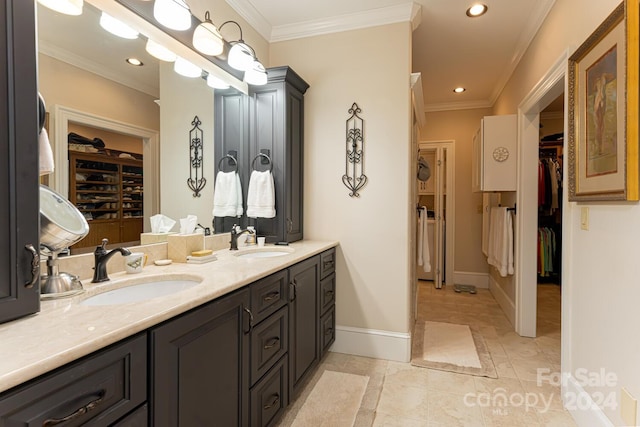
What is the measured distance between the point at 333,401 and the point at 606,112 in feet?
6.75

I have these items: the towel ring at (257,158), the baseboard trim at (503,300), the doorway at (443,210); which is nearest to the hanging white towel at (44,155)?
the towel ring at (257,158)

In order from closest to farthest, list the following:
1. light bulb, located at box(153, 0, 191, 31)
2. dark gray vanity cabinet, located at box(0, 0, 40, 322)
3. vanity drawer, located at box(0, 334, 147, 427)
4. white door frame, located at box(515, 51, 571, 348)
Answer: vanity drawer, located at box(0, 334, 147, 427), dark gray vanity cabinet, located at box(0, 0, 40, 322), light bulb, located at box(153, 0, 191, 31), white door frame, located at box(515, 51, 571, 348)

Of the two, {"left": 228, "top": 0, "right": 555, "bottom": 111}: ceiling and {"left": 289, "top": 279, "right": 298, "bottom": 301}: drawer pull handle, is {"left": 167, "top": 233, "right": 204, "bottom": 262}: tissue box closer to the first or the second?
{"left": 289, "top": 279, "right": 298, "bottom": 301}: drawer pull handle

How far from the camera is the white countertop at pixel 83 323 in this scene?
25.3 inches

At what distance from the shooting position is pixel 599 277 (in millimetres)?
1592

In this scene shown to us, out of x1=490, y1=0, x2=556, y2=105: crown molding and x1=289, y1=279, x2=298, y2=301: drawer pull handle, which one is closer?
x1=289, y1=279, x2=298, y2=301: drawer pull handle

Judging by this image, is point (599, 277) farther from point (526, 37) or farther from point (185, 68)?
point (185, 68)

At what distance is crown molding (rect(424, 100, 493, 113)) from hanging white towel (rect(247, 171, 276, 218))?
3.29m

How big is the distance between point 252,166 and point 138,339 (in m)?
1.75

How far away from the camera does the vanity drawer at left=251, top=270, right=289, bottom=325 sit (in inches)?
56.1

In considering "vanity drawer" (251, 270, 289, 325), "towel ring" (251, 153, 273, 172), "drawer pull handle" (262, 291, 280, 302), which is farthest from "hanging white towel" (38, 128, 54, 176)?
"towel ring" (251, 153, 273, 172)

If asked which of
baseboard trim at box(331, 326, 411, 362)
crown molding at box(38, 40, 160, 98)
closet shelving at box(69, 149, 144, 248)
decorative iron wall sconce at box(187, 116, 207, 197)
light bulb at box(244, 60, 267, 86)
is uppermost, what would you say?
light bulb at box(244, 60, 267, 86)

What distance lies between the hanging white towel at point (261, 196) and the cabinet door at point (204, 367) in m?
1.10

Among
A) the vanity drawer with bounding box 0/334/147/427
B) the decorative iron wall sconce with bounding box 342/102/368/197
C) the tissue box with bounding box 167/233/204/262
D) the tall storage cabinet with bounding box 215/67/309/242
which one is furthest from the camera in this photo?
the decorative iron wall sconce with bounding box 342/102/368/197
